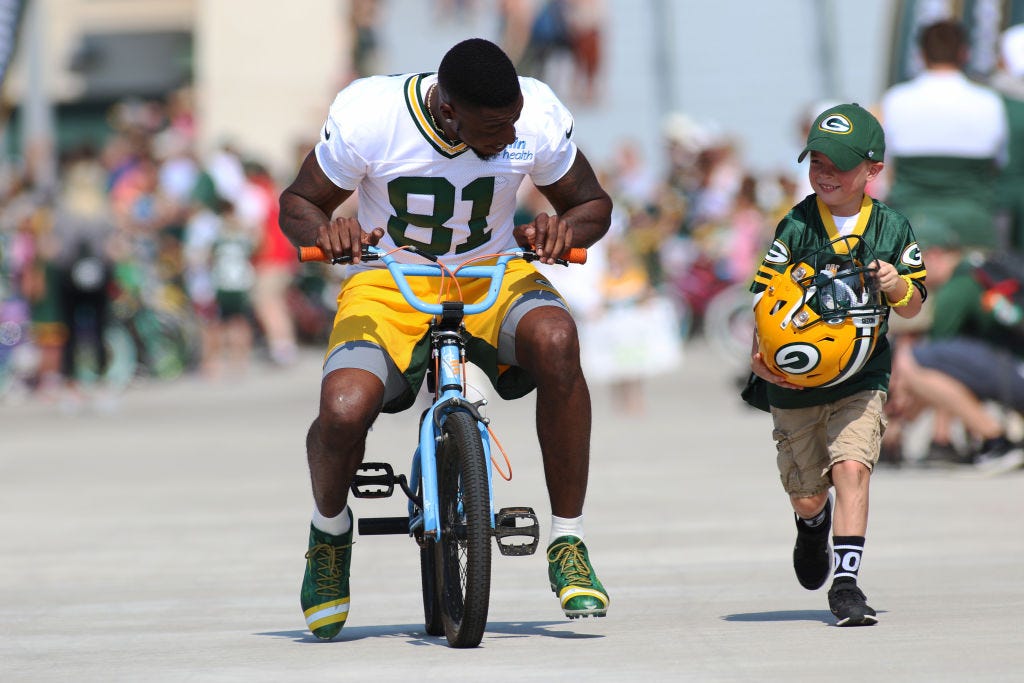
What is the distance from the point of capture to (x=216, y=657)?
615 cm

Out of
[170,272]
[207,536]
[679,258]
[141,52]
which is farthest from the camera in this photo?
[141,52]

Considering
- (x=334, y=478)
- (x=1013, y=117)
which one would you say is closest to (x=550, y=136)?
(x=334, y=478)

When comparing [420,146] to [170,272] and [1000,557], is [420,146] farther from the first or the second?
[170,272]

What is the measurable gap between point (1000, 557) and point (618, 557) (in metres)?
1.52

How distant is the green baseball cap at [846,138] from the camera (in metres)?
6.42

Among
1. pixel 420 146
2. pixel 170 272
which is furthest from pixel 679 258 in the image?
pixel 420 146

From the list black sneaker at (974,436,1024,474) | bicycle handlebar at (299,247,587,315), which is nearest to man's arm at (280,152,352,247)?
bicycle handlebar at (299,247,587,315)

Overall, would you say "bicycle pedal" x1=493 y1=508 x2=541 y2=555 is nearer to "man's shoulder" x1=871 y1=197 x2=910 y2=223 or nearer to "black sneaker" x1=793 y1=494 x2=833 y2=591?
"black sneaker" x1=793 y1=494 x2=833 y2=591

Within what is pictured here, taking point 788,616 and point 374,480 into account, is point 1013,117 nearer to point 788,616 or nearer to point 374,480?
point 788,616

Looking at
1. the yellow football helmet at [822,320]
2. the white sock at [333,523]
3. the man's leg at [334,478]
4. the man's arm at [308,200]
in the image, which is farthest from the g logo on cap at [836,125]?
the white sock at [333,523]

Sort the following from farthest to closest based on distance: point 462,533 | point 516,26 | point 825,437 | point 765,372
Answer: point 516,26
point 825,437
point 765,372
point 462,533

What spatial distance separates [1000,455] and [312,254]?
20.5 ft

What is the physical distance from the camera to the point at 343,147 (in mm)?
6355

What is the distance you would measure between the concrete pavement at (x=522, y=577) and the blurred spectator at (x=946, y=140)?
4.77ft
